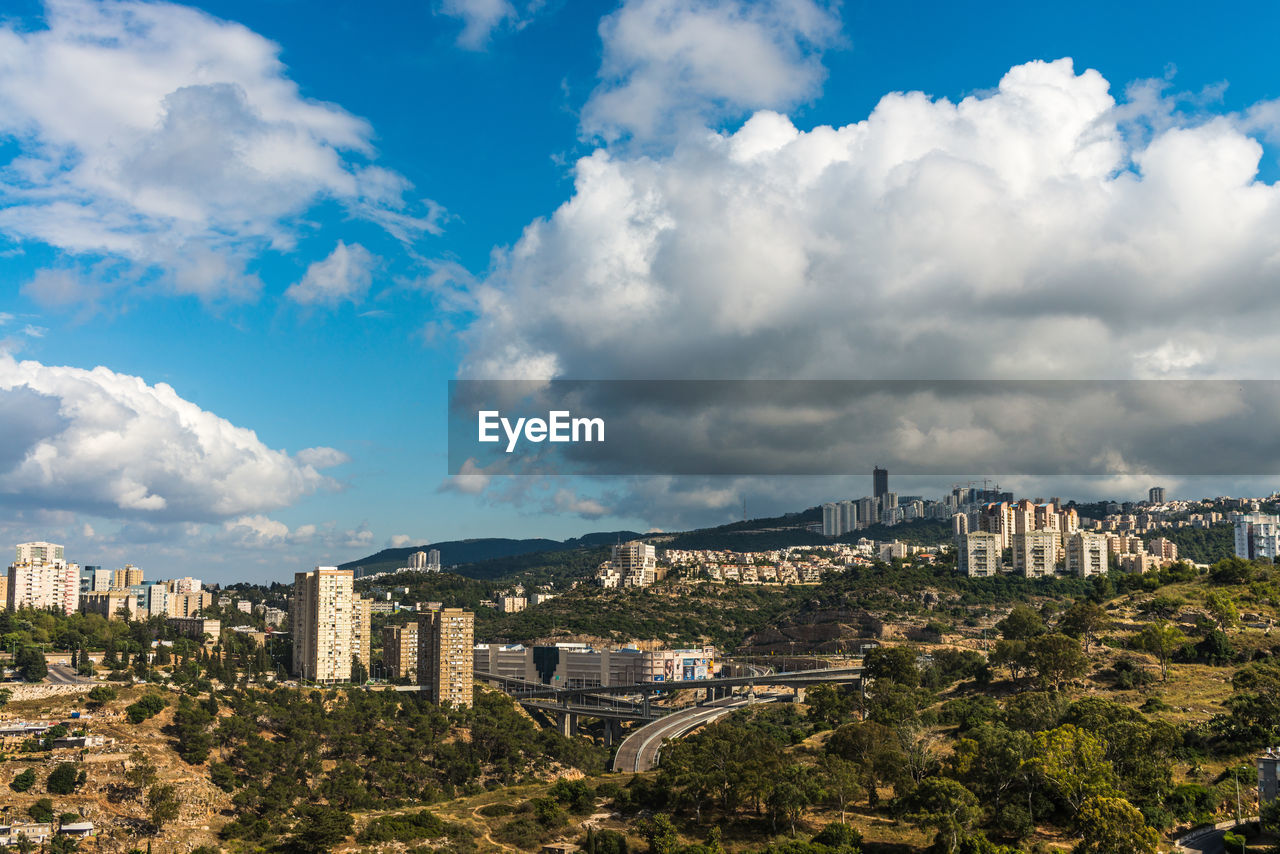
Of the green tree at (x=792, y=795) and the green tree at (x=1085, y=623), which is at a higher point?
the green tree at (x=1085, y=623)

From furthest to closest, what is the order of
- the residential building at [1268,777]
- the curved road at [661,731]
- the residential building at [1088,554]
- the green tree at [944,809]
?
the residential building at [1088,554] → the curved road at [661,731] → the residential building at [1268,777] → the green tree at [944,809]

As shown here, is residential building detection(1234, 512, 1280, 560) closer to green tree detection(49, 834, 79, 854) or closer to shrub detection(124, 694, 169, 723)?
shrub detection(124, 694, 169, 723)

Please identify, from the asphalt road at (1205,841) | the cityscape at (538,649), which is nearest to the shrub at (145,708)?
the cityscape at (538,649)

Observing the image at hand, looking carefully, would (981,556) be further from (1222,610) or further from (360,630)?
(360,630)

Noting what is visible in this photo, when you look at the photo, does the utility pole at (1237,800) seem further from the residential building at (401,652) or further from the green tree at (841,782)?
the residential building at (401,652)

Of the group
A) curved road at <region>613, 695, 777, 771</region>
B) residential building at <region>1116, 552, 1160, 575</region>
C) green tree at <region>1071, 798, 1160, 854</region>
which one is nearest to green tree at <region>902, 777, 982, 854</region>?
green tree at <region>1071, 798, 1160, 854</region>

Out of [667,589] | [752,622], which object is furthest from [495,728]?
[667,589]

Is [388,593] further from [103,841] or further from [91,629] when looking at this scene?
[103,841]
